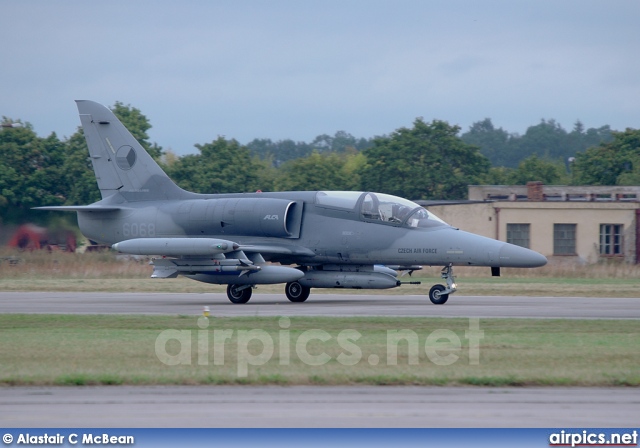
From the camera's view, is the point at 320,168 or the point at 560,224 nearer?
the point at 560,224

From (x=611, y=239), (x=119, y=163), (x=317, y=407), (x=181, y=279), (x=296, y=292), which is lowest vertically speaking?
(x=181, y=279)

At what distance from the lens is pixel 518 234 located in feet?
161

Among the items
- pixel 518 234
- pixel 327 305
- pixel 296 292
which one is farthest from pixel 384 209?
pixel 518 234

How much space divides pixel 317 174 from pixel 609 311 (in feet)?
160

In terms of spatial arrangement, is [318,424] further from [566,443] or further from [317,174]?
[317,174]

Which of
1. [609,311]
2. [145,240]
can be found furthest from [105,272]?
[609,311]

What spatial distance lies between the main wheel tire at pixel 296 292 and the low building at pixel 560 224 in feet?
82.5

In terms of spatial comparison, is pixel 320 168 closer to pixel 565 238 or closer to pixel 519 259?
pixel 565 238

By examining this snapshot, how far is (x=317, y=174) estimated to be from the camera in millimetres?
68688

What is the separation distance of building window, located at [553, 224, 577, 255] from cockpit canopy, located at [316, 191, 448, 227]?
27489 mm

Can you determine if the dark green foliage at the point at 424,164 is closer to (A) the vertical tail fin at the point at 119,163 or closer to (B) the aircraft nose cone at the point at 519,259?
(A) the vertical tail fin at the point at 119,163

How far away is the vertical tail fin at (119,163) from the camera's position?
85.1 feet

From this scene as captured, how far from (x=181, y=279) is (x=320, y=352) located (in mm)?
23733

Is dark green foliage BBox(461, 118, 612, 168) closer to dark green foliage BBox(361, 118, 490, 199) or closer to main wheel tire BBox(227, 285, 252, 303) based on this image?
dark green foliage BBox(361, 118, 490, 199)
